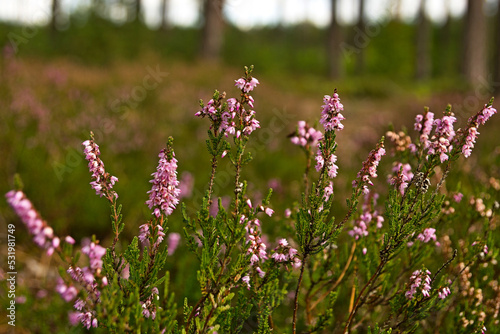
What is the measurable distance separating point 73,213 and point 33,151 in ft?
3.94

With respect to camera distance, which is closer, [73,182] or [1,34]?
[73,182]

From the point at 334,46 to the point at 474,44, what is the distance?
27.5ft

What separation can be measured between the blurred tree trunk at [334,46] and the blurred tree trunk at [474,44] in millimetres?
7977

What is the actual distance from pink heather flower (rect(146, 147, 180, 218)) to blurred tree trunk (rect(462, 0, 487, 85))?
17.7 m

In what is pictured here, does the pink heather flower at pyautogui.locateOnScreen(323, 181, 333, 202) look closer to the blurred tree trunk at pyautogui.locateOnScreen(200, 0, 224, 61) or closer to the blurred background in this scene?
the blurred background

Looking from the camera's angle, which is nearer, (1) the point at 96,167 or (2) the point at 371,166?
(1) the point at 96,167

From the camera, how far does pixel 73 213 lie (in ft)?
14.1

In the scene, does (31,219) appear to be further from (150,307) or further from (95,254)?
(150,307)

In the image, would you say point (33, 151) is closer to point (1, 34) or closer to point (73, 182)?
point (73, 182)

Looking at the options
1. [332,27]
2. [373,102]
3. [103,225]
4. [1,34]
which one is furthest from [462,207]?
[332,27]

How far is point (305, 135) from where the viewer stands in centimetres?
212

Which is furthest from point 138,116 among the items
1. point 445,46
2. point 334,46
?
point 445,46

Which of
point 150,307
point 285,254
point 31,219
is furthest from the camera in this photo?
point 285,254

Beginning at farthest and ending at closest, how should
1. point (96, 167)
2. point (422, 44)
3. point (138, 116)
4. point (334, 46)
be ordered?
point (422, 44), point (334, 46), point (138, 116), point (96, 167)
